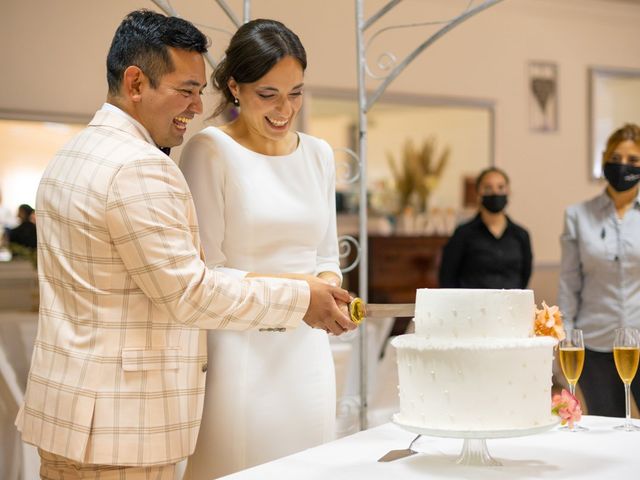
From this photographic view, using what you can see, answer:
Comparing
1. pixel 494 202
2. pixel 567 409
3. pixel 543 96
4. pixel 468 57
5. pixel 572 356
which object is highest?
pixel 468 57

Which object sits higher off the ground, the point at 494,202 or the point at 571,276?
the point at 494,202

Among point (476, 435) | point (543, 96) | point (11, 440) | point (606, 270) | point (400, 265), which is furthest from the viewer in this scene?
point (400, 265)

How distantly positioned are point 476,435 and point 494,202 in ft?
11.1

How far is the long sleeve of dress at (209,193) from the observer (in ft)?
7.54

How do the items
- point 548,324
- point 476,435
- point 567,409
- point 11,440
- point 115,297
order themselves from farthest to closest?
point 11,440 < point 567,409 < point 548,324 < point 115,297 < point 476,435

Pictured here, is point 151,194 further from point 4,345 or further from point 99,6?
point 99,6

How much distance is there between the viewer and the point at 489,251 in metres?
4.94

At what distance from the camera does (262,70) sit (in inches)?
90.9

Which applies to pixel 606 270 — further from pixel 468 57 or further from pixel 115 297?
pixel 468 57

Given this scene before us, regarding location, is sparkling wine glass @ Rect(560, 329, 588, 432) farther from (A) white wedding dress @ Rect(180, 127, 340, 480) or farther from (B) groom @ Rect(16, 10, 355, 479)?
(B) groom @ Rect(16, 10, 355, 479)

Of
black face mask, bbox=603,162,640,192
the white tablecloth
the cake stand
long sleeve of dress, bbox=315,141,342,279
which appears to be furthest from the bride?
black face mask, bbox=603,162,640,192

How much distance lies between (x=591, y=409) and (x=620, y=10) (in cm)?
572

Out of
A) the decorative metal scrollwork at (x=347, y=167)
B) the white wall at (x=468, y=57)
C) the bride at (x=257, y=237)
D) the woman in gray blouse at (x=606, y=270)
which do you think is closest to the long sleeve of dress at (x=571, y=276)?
the woman in gray blouse at (x=606, y=270)

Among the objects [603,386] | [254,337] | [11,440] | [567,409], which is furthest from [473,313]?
[11,440]
